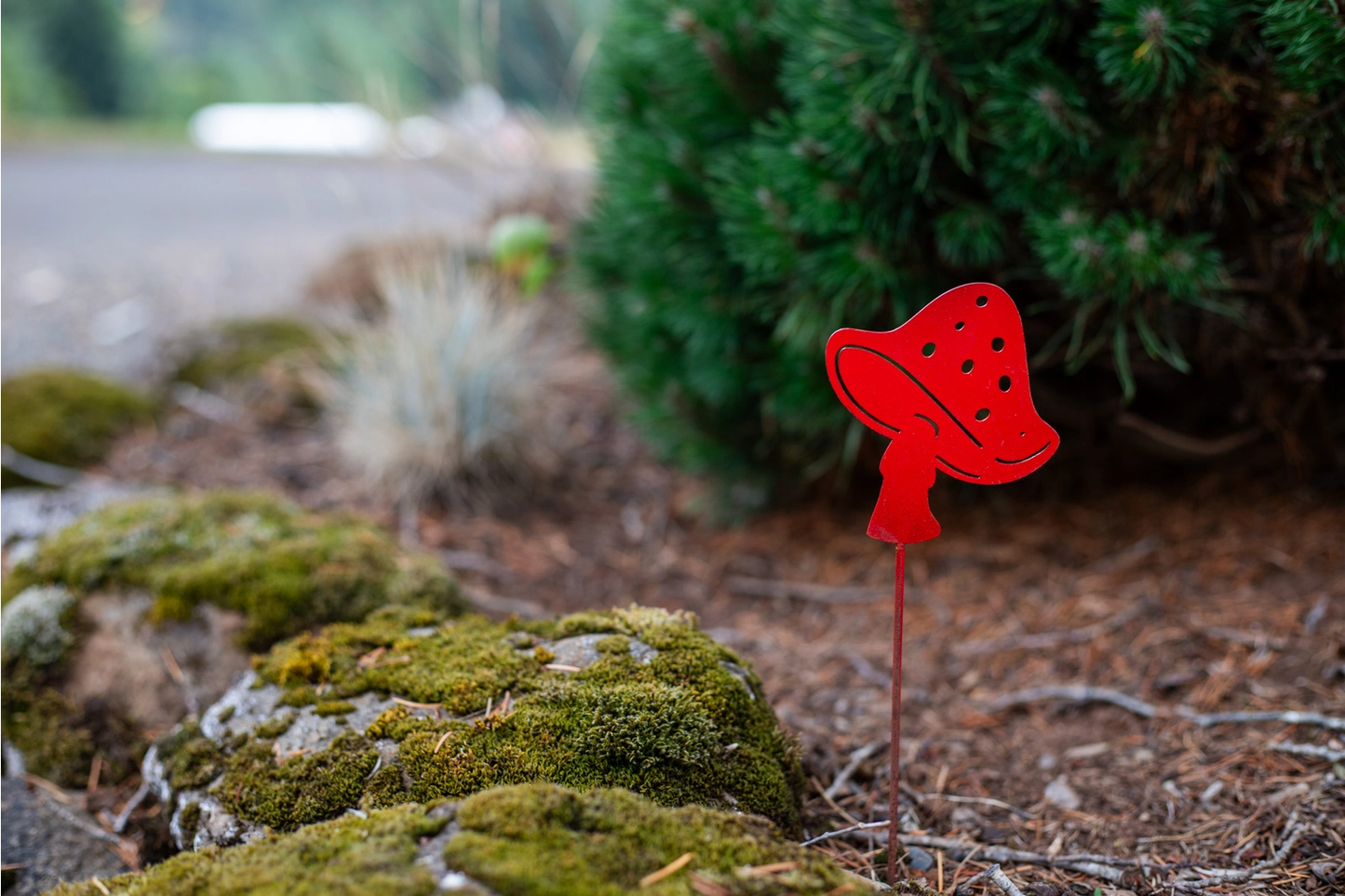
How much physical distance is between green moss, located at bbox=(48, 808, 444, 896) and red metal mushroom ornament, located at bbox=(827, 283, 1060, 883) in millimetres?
745

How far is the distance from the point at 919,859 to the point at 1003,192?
4.71ft

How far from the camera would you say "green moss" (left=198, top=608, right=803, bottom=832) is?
1423mm

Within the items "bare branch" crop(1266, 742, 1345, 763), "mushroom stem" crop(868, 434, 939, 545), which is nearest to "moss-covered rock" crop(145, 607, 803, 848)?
"mushroom stem" crop(868, 434, 939, 545)

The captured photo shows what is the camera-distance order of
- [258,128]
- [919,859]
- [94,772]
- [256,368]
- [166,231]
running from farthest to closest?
[258,128]
[166,231]
[256,368]
[94,772]
[919,859]

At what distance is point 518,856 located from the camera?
1095mm

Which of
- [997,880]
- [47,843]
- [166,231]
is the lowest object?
[47,843]

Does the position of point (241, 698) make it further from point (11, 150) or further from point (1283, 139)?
point (11, 150)

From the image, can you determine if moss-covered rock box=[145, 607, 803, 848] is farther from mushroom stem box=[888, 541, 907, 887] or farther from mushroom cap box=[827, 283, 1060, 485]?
mushroom cap box=[827, 283, 1060, 485]

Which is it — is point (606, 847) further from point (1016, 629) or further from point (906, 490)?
point (1016, 629)

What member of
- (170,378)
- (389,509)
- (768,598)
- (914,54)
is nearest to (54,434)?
(170,378)

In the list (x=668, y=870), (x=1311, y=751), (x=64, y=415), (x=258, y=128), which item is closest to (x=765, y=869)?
(x=668, y=870)

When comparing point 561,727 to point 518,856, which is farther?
point 561,727

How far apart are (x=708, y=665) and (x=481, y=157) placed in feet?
11.2

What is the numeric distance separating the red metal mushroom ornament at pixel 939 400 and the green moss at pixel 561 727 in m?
0.26
